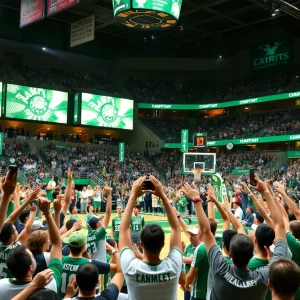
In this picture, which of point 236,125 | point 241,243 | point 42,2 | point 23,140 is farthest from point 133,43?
point 241,243

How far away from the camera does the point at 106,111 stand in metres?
41.0

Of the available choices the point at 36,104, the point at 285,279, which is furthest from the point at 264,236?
the point at 36,104

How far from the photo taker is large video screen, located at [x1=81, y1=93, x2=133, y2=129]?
3972 cm

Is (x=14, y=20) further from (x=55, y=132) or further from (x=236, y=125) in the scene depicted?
(x=236, y=125)

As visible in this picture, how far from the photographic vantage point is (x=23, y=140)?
37938mm

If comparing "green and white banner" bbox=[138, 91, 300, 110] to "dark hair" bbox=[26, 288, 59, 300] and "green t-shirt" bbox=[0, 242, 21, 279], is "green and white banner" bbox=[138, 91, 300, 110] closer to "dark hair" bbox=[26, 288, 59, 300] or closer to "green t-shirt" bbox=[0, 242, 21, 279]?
"green t-shirt" bbox=[0, 242, 21, 279]

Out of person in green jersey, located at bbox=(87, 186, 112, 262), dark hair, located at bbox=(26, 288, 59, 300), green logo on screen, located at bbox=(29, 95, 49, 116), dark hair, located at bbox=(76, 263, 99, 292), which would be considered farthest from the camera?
green logo on screen, located at bbox=(29, 95, 49, 116)

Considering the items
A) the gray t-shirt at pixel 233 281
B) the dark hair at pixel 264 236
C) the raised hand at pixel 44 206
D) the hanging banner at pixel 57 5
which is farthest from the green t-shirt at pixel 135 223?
the hanging banner at pixel 57 5

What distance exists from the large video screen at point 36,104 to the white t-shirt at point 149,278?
35.0 meters

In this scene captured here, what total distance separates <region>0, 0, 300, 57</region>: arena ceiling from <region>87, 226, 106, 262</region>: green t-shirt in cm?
2812

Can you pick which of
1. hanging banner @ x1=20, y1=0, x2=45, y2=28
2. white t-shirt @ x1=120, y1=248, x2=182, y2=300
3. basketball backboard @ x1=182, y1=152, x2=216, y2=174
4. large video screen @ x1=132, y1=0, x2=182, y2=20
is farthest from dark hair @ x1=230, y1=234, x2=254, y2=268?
basketball backboard @ x1=182, y1=152, x2=216, y2=174

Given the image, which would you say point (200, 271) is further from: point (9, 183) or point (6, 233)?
point (9, 183)

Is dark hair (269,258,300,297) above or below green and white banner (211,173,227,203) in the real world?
above

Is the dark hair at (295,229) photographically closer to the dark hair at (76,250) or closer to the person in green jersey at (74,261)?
the person in green jersey at (74,261)
